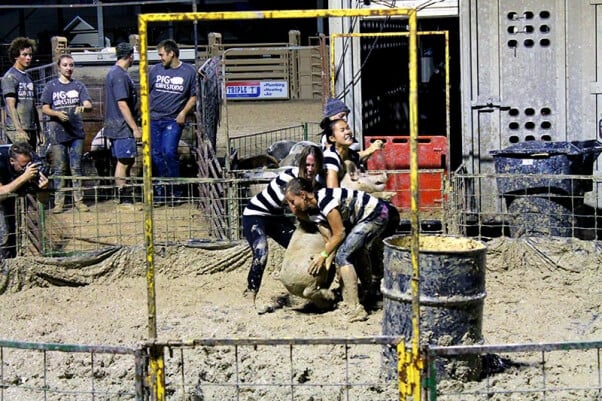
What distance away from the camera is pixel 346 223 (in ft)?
27.4

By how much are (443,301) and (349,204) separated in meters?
1.81

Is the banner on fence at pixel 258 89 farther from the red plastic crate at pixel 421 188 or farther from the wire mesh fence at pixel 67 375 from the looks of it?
the wire mesh fence at pixel 67 375

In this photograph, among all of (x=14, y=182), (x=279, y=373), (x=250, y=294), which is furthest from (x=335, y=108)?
(x=279, y=373)

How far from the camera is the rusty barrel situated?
259 inches

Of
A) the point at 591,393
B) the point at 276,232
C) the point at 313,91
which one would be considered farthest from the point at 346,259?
the point at 313,91

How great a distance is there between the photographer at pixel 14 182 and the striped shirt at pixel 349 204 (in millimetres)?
2606

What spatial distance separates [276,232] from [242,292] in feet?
2.17

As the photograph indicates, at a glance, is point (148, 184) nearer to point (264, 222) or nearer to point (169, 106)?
point (264, 222)

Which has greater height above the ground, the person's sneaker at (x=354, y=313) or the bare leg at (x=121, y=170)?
the bare leg at (x=121, y=170)

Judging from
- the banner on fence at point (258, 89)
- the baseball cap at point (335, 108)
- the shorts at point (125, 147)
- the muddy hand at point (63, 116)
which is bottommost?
the shorts at point (125, 147)

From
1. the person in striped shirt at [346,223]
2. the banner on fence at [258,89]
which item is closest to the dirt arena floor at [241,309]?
the person in striped shirt at [346,223]

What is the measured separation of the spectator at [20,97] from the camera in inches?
447

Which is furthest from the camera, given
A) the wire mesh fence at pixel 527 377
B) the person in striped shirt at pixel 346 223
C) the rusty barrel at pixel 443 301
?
the person in striped shirt at pixel 346 223

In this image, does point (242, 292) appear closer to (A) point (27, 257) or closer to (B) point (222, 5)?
(A) point (27, 257)
